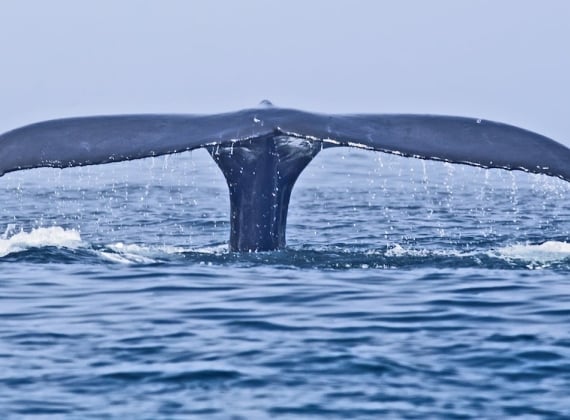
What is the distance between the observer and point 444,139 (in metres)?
11.7

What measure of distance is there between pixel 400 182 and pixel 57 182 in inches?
237

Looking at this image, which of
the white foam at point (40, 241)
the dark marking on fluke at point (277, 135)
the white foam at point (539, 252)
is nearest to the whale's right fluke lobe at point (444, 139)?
the dark marking on fluke at point (277, 135)

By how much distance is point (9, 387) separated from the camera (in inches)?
371

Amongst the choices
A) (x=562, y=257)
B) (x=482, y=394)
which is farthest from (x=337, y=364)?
(x=562, y=257)

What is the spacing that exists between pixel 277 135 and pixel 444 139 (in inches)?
52.0

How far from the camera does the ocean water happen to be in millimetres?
9164

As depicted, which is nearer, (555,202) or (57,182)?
(555,202)

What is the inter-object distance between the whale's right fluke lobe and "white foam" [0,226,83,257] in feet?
12.3

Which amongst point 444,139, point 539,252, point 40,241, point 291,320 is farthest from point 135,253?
point 444,139

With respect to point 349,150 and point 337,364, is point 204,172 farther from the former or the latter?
point 337,364

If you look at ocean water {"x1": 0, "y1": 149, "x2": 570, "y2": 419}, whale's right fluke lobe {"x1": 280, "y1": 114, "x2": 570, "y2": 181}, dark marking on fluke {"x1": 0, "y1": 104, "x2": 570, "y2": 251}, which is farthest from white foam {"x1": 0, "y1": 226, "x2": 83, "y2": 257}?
whale's right fluke lobe {"x1": 280, "y1": 114, "x2": 570, "y2": 181}

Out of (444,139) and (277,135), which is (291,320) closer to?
(277,135)

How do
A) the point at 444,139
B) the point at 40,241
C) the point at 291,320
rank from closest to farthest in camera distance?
1. the point at 291,320
2. the point at 444,139
3. the point at 40,241

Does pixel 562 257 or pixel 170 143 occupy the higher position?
pixel 170 143
